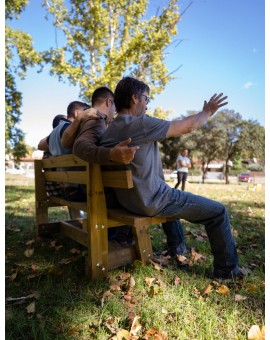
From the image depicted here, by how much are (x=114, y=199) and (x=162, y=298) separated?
1.04 metres

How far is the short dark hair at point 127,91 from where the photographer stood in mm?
2418

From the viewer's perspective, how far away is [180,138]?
119ft

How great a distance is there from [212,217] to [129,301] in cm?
97

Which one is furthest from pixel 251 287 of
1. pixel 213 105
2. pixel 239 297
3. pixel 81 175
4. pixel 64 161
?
pixel 64 161

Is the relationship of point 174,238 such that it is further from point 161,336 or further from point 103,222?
point 161,336

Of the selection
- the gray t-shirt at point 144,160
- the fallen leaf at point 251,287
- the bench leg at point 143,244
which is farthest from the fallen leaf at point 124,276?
the fallen leaf at point 251,287

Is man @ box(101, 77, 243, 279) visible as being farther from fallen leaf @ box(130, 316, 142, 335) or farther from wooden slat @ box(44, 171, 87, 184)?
fallen leaf @ box(130, 316, 142, 335)

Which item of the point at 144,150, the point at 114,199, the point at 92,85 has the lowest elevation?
the point at 114,199

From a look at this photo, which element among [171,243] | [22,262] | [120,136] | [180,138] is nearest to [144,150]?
[120,136]

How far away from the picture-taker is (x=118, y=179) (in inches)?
91.6

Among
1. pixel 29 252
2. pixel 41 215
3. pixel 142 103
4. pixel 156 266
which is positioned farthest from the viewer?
pixel 41 215

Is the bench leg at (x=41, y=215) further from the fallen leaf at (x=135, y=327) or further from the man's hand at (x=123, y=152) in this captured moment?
the fallen leaf at (x=135, y=327)

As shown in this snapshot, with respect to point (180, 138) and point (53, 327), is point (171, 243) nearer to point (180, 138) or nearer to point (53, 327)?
point (53, 327)
